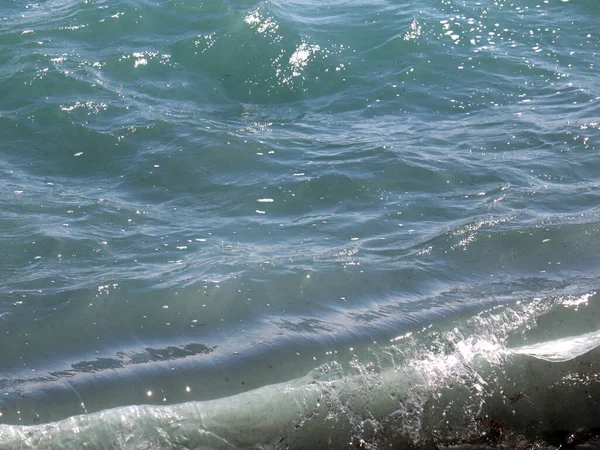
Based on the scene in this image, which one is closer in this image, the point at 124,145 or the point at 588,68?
the point at 124,145

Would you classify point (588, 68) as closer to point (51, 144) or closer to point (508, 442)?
point (51, 144)

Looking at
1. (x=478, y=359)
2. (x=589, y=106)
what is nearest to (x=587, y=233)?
(x=478, y=359)

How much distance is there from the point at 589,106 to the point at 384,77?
2.23 metres

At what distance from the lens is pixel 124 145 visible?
7.17 meters

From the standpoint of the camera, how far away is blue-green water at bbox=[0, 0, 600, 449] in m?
3.91

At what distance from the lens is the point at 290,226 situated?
5.92m

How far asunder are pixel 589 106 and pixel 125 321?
5.51 metres

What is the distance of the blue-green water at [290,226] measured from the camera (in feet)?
12.8

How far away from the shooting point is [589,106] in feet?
26.8

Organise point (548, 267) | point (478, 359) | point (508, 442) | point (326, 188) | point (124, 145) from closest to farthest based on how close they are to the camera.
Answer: point (508, 442) < point (478, 359) < point (548, 267) < point (326, 188) < point (124, 145)

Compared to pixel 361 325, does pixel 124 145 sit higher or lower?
higher

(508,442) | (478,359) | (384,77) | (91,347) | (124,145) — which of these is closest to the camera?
(508,442)

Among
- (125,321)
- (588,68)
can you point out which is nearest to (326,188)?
(125,321)

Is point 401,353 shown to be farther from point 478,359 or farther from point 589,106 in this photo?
point 589,106
